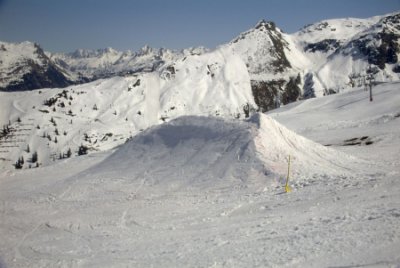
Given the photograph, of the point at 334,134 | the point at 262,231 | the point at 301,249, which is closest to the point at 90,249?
the point at 262,231

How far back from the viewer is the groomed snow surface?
556 inches

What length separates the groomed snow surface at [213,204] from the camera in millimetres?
14117

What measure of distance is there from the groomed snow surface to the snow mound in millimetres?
107

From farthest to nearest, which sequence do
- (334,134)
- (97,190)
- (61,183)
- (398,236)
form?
(334,134) → (61,183) → (97,190) → (398,236)

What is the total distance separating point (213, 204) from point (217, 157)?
294 inches

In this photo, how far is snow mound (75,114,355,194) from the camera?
27.1m

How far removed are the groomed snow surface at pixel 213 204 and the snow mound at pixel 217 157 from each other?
11 centimetres

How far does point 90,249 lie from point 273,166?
13787 millimetres

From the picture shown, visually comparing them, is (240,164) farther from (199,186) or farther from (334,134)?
(334,134)

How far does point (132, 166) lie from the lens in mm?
33125

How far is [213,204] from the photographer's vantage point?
2286 centimetres

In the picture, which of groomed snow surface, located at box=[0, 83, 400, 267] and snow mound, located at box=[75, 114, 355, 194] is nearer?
groomed snow surface, located at box=[0, 83, 400, 267]

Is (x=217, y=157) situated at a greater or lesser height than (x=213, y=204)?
greater

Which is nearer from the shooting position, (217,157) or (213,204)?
(213,204)
